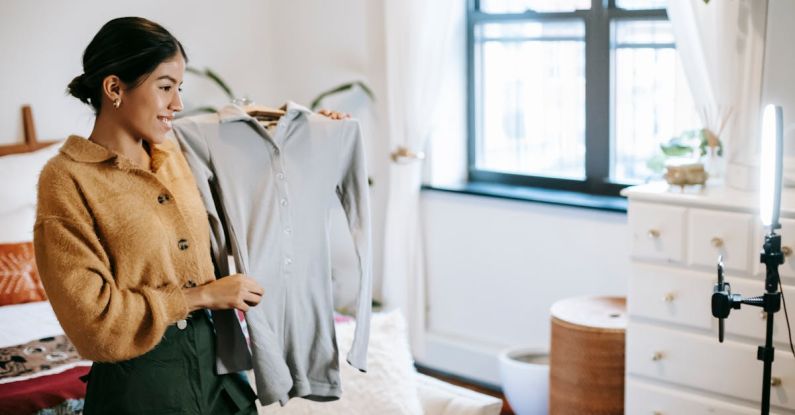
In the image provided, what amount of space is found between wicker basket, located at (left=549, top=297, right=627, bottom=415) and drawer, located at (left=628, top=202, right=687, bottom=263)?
30cm

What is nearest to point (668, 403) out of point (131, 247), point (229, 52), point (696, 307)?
point (696, 307)

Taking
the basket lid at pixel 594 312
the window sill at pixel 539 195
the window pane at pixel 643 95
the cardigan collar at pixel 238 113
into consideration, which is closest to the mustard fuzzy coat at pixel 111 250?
the cardigan collar at pixel 238 113

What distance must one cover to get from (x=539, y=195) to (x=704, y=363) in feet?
3.97

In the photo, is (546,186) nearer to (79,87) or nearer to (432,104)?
(432,104)

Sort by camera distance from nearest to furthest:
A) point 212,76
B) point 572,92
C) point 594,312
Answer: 1. point 594,312
2. point 572,92
3. point 212,76

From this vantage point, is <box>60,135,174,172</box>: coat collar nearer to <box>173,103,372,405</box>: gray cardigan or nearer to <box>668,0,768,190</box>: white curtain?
<box>173,103,372,405</box>: gray cardigan

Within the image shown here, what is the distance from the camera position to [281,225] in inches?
80.6

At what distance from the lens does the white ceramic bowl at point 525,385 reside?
11.7 feet

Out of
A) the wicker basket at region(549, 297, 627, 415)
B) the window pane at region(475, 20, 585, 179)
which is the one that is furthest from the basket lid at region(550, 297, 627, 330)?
the window pane at region(475, 20, 585, 179)

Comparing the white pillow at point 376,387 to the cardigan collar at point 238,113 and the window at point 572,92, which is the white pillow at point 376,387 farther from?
the window at point 572,92

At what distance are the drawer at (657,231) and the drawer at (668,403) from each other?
41cm

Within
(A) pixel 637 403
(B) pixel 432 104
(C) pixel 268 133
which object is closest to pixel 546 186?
(B) pixel 432 104

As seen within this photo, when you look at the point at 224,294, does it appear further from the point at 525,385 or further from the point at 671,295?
the point at 525,385

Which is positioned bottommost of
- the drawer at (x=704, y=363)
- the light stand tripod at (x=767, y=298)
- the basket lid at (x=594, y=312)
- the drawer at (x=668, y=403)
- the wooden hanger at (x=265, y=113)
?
the drawer at (x=668, y=403)
